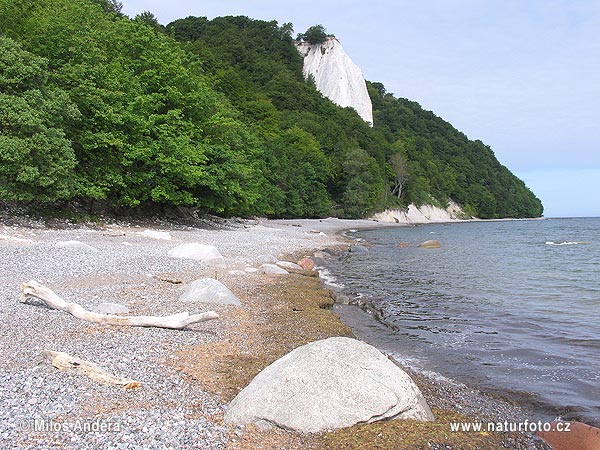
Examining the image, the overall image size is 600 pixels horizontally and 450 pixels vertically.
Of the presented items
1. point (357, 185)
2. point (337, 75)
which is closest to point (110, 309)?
point (357, 185)

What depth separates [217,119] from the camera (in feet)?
111

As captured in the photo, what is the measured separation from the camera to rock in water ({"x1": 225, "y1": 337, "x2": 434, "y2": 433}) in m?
5.05

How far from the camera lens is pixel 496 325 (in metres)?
12.5

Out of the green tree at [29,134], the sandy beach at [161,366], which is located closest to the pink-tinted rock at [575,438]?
the sandy beach at [161,366]

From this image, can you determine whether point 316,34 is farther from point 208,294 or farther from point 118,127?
point 208,294

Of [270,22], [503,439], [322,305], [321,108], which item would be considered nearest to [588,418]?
[503,439]

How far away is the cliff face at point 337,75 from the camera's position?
116 metres

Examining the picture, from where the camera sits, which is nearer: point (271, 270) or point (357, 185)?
point (271, 270)

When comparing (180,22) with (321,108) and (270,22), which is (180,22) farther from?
(321,108)

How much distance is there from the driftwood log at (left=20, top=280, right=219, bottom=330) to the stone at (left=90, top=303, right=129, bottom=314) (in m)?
0.63

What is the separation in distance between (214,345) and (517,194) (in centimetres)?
15808

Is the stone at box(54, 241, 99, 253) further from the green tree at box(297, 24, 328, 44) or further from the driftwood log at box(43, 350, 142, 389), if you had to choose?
the green tree at box(297, 24, 328, 44)

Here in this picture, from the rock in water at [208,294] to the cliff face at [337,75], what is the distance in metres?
110

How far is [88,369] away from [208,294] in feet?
16.9
